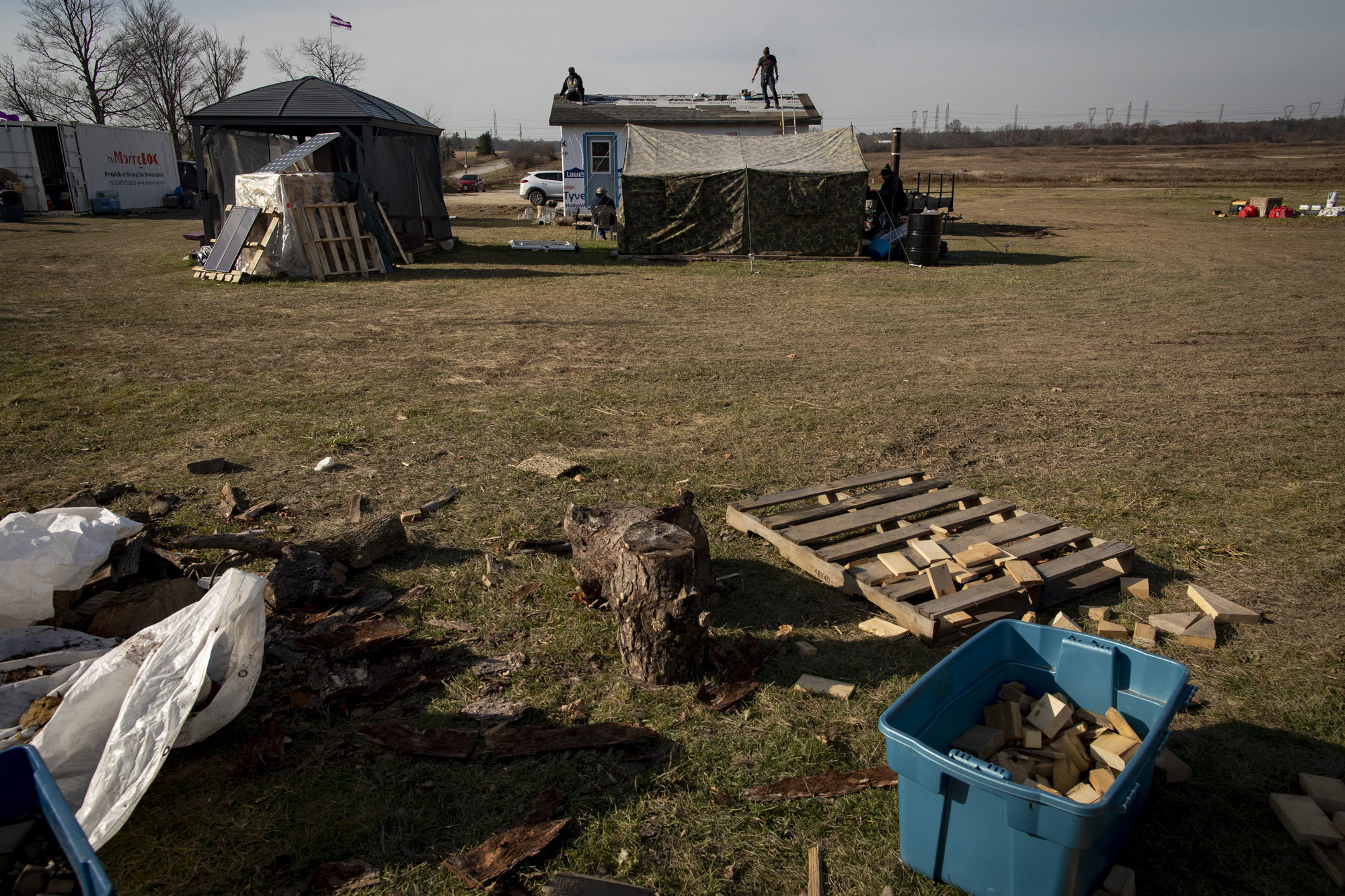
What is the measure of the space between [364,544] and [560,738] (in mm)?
1837

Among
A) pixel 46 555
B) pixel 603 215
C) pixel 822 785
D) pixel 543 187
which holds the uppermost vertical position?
pixel 543 187

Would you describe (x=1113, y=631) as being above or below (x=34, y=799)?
below

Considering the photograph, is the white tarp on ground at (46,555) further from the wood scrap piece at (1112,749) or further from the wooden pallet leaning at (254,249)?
the wooden pallet leaning at (254,249)

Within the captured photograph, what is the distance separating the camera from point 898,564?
13.8ft

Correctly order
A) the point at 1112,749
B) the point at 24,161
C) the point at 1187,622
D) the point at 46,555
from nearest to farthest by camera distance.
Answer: the point at 1112,749 → the point at 46,555 → the point at 1187,622 → the point at 24,161

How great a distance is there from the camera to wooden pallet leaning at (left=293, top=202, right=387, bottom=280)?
13.7 m

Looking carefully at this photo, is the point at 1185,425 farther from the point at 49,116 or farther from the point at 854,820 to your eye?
the point at 49,116

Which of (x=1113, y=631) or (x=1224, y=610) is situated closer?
(x=1113, y=631)

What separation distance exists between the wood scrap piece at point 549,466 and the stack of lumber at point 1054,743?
10.8 ft

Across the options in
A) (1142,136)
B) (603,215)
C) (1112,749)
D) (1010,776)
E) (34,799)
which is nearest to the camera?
(34,799)

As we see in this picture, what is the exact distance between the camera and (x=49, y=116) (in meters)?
48.5

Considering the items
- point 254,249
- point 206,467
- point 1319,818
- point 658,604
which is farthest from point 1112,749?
point 254,249

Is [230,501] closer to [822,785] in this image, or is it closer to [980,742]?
[822,785]

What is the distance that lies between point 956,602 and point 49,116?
62.6 m
